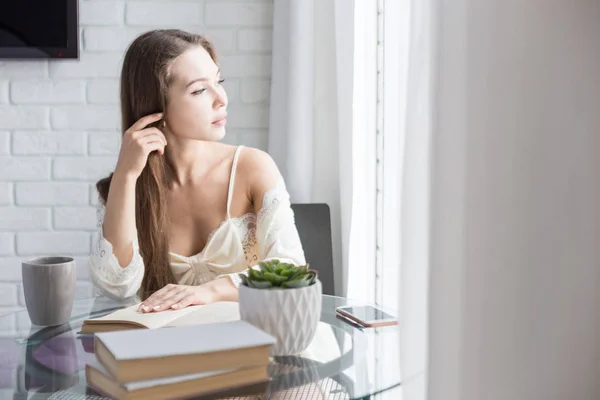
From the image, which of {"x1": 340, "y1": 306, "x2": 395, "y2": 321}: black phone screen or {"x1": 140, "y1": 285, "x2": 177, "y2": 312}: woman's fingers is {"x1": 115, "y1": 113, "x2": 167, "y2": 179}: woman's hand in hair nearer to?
{"x1": 140, "y1": 285, "x2": 177, "y2": 312}: woman's fingers

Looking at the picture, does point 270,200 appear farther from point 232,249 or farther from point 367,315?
point 367,315

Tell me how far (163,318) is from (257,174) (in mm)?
655

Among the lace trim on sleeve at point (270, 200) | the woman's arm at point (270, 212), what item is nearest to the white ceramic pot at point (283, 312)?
the woman's arm at point (270, 212)

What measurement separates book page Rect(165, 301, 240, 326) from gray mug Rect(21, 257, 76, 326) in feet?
0.71

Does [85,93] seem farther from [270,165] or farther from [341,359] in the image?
[341,359]

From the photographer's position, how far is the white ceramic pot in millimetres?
891

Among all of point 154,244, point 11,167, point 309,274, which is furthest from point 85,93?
point 309,274

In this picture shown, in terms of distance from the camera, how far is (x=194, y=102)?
1.55 m

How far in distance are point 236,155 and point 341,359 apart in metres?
0.81

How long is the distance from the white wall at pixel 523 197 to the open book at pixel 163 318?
522 millimetres

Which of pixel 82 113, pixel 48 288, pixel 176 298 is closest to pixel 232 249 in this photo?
pixel 176 298

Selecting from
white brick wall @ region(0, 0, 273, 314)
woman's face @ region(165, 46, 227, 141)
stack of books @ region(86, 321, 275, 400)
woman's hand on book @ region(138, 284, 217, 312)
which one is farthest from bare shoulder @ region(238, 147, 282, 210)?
stack of books @ region(86, 321, 275, 400)

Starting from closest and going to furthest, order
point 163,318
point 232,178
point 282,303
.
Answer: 1. point 282,303
2. point 163,318
3. point 232,178

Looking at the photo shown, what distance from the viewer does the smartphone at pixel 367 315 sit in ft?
3.76
